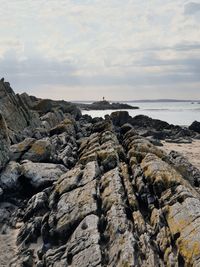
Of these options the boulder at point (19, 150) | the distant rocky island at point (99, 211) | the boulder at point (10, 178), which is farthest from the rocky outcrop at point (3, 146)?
the boulder at point (19, 150)

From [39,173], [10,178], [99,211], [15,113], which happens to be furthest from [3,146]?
[15,113]

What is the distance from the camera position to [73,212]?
50.5 ft

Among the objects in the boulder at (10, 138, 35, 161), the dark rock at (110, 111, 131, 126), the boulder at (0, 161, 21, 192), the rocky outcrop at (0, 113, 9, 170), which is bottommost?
the dark rock at (110, 111, 131, 126)

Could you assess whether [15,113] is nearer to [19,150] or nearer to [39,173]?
[19,150]

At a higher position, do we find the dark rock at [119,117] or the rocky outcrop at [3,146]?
the rocky outcrop at [3,146]

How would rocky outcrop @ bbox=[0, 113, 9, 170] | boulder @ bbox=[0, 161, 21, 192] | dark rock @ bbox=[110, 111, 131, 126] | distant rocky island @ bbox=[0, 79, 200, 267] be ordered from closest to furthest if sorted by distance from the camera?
distant rocky island @ bbox=[0, 79, 200, 267] → boulder @ bbox=[0, 161, 21, 192] → rocky outcrop @ bbox=[0, 113, 9, 170] → dark rock @ bbox=[110, 111, 131, 126]

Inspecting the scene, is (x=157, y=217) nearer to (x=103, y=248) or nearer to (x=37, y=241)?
(x=103, y=248)

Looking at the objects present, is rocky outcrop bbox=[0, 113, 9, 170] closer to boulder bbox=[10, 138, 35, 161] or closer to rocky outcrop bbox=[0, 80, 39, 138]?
boulder bbox=[10, 138, 35, 161]

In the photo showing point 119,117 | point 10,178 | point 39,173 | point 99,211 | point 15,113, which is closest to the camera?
point 99,211

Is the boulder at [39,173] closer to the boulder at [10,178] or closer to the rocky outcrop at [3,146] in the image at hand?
the boulder at [10,178]

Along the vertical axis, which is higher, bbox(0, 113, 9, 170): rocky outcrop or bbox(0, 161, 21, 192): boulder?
bbox(0, 113, 9, 170): rocky outcrop

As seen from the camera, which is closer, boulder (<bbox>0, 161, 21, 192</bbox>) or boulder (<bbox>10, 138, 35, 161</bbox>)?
boulder (<bbox>0, 161, 21, 192</bbox>)

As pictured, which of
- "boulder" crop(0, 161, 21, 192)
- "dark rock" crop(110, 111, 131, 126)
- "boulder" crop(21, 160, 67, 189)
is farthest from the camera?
"dark rock" crop(110, 111, 131, 126)

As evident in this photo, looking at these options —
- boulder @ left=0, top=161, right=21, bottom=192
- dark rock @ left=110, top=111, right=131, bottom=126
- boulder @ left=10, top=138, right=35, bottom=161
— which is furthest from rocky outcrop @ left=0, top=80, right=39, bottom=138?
dark rock @ left=110, top=111, right=131, bottom=126
